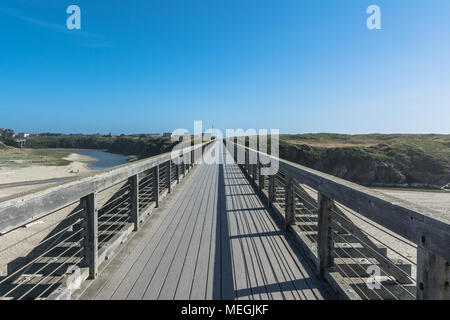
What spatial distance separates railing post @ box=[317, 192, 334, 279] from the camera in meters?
2.32

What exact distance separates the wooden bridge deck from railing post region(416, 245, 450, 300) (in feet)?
3.43

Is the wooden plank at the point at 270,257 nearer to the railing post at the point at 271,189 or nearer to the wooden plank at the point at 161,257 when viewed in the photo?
the railing post at the point at 271,189

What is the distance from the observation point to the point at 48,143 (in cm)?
12194

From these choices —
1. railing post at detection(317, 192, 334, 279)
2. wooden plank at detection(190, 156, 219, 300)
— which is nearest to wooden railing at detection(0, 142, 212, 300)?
wooden plank at detection(190, 156, 219, 300)

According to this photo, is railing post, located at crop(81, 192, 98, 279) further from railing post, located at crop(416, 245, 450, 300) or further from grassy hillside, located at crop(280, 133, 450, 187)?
grassy hillside, located at crop(280, 133, 450, 187)

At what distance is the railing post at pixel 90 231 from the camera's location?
225 cm

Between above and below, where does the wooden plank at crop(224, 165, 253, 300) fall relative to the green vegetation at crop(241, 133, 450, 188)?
above

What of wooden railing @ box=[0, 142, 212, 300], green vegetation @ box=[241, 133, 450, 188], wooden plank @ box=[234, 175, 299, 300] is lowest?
green vegetation @ box=[241, 133, 450, 188]

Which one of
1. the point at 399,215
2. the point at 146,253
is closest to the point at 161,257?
the point at 146,253

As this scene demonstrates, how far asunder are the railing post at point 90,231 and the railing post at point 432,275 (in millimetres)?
2355

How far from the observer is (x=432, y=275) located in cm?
117
